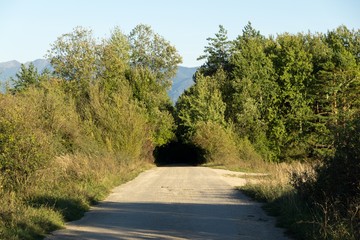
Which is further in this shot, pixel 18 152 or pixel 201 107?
pixel 201 107

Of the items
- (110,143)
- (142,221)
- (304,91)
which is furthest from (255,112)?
(142,221)

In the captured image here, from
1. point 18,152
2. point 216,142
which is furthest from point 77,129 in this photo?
point 216,142

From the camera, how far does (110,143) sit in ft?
131

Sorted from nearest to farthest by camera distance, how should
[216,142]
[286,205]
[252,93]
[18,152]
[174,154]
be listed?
[286,205]
[18,152]
[216,142]
[252,93]
[174,154]

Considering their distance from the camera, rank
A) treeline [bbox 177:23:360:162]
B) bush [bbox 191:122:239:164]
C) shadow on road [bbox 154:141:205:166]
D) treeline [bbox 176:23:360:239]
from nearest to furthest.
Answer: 1. bush [bbox 191:122:239:164]
2. treeline [bbox 176:23:360:239]
3. treeline [bbox 177:23:360:162]
4. shadow on road [bbox 154:141:205:166]

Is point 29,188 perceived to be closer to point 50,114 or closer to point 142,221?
point 142,221

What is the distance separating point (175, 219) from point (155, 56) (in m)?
66.8

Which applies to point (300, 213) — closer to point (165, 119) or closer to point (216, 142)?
point (216, 142)

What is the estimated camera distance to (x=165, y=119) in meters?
65.5

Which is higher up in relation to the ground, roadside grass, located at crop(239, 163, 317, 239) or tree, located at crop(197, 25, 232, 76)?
tree, located at crop(197, 25, 232, 76)

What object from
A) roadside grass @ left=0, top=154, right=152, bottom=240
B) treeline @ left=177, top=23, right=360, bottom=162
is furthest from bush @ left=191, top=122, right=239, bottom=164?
roadside grass @ left=0, top=154, right=152, bottom=240

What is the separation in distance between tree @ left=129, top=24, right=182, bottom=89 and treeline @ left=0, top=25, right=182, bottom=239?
155mm

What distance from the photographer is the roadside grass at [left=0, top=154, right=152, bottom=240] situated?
1106cm

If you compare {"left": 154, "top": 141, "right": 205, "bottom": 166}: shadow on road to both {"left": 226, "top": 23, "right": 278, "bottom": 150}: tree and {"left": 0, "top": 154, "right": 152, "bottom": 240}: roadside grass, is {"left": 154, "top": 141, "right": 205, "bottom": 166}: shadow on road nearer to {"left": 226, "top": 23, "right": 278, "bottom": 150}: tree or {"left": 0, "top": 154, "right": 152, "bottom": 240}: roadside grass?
{"left": 226, "top": 23, "right": 278, "bottom": 150}: tree
